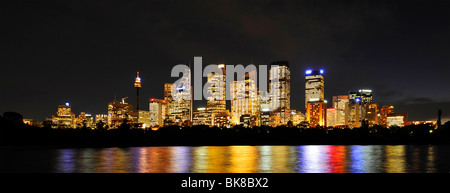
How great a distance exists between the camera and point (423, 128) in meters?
196
